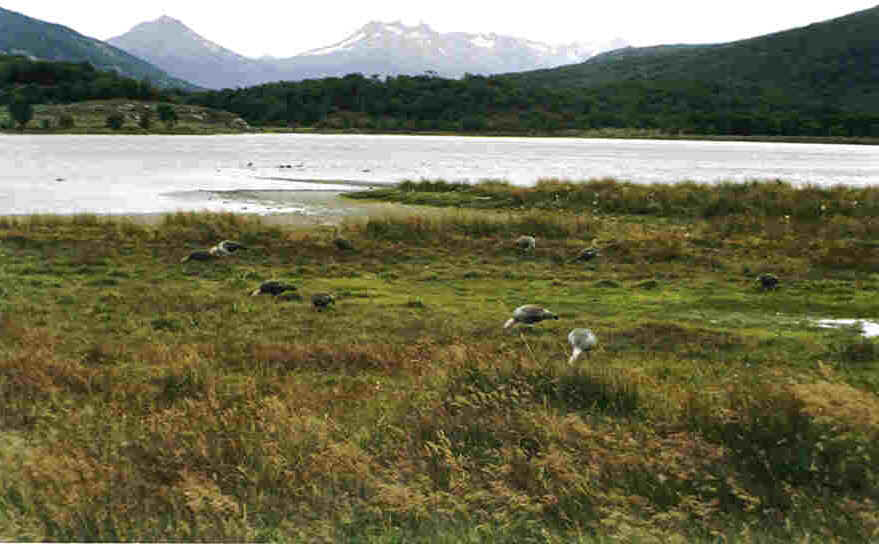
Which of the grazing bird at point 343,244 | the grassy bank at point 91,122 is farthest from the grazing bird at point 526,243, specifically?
the grassy bank at point 91,122

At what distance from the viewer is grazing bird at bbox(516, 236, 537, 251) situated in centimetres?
2644

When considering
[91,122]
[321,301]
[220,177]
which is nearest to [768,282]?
[321,301]

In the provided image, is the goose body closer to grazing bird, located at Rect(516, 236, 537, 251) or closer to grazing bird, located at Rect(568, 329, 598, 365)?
grazing bird, located at Rect(516, 236, 537, 251)

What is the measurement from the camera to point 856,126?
182 metres

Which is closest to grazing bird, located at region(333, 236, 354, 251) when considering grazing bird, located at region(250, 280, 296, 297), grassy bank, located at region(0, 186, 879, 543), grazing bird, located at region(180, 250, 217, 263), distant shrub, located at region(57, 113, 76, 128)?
grassy bank, located at region(0, 186, 879, 543)

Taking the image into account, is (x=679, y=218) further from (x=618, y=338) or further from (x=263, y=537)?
(x=263, y=537)

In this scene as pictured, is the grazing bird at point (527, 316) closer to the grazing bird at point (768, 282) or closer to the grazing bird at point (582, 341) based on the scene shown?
the grazing bird at point (582, 341)

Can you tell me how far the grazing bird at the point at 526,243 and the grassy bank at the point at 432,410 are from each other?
4112 mm

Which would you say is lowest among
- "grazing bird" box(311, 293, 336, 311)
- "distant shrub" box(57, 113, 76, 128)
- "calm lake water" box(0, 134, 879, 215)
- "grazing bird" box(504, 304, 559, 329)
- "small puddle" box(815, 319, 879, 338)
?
"small puddle" box(815, 319, 879, 338)

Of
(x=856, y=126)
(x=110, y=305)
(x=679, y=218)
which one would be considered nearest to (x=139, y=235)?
(x=110, y=305)

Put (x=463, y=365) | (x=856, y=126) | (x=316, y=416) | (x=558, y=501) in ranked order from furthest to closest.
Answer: (x=856, y=126) → (x=463, y=365) → (x=316, y=416) → (x=558, y=501)

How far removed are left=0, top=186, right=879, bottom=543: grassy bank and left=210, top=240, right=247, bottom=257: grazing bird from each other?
6.82 feet

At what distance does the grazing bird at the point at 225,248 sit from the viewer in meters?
24.3

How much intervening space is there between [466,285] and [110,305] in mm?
8812
